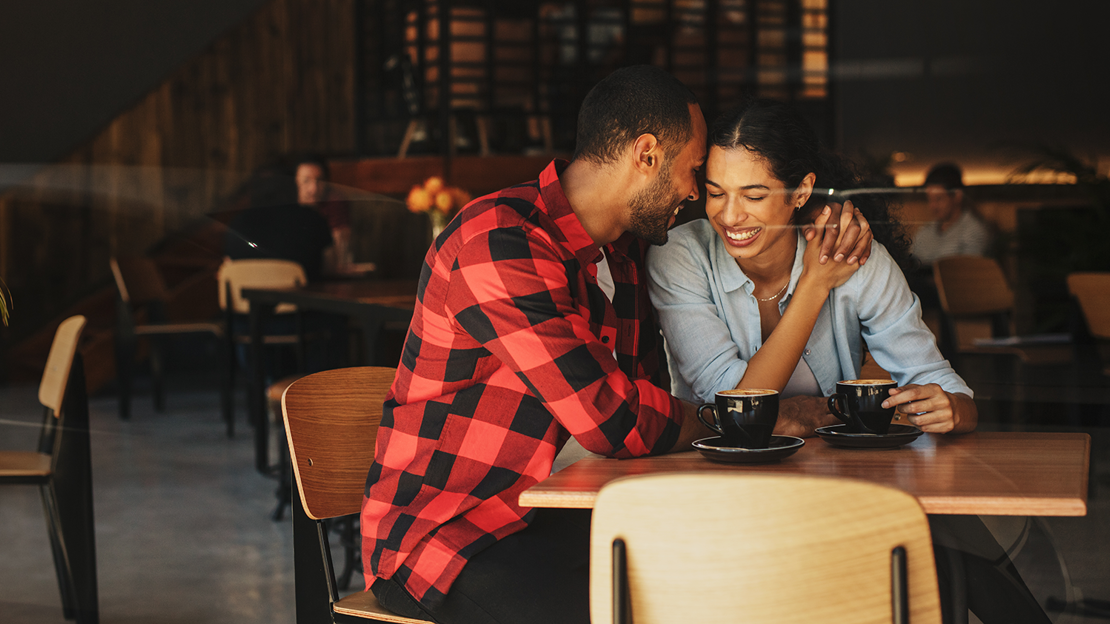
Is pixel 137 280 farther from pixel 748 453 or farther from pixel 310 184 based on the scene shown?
pixel 748 453

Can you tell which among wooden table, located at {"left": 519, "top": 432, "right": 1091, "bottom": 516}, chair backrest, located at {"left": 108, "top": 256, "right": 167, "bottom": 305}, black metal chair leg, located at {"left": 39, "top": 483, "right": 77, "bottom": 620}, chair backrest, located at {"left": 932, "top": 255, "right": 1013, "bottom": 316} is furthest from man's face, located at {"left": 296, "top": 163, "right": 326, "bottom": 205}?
wooden table, located at {"left": 519, "top": 432, "right": 1091, "bottom": 516}

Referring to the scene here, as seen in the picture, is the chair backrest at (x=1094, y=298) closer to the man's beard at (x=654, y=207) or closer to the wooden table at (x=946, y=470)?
the wooden table at (x=946, y=470)

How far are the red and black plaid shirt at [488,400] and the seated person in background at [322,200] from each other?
3.21 m

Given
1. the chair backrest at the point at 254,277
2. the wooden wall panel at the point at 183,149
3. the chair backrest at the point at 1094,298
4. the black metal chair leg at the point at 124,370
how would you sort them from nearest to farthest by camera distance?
the wooden wall panel at the point at 183,149
the chair backrest at the point at 1094,298
the black metal chair leg at the point at 124,370
the chair backrest at the point at 254,277

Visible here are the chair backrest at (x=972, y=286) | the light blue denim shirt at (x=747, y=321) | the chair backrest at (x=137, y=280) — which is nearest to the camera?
the light blue denim shirt at (x=747, y=321)

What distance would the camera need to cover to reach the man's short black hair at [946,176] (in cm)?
364

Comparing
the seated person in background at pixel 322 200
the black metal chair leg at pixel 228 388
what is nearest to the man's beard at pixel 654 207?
the seated person in background at pixel 322 200

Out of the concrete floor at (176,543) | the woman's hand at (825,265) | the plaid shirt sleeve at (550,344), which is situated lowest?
the concrete floor at (176,543)

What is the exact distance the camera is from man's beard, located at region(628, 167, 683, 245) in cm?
136

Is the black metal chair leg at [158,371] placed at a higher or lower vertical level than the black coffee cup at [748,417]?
lower

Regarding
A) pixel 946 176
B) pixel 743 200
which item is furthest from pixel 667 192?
pixel 946 176

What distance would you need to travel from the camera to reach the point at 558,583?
1173 millimetres

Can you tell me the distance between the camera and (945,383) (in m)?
1.42

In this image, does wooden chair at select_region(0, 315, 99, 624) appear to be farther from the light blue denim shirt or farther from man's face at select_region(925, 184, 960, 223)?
man's face at select_region(925, 184, 960, 223)
